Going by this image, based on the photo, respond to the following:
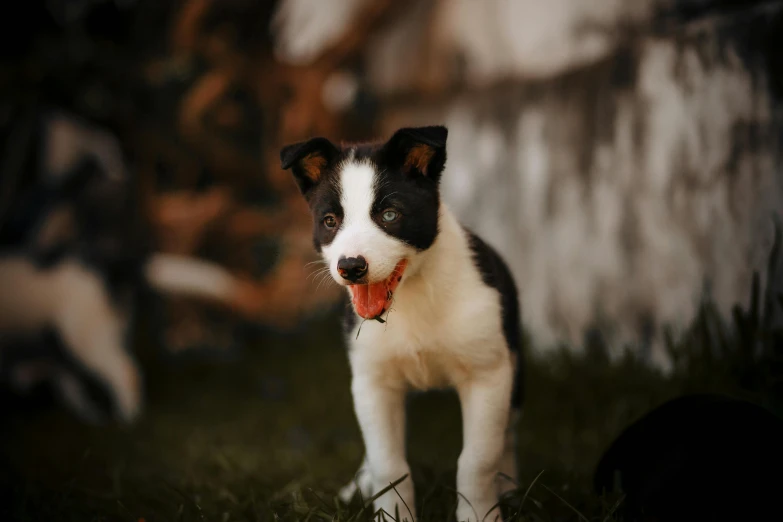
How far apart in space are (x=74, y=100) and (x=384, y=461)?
560 centimetres

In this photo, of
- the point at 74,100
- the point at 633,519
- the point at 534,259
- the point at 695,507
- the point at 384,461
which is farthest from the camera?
the point at 74,100

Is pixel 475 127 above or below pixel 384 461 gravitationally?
above

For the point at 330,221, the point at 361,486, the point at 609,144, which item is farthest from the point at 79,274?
the point at 609,144

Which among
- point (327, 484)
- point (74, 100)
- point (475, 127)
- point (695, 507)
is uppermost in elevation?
point (74, 100)

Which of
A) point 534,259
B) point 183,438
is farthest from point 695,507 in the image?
point 183,438

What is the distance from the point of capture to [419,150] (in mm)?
2539

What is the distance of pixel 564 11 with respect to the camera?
4559mm

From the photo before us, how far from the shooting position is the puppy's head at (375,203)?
230cm

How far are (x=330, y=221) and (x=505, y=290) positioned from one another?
84cm

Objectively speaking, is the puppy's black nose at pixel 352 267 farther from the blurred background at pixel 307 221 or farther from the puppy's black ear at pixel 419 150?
the blurred background at pixel 307 221

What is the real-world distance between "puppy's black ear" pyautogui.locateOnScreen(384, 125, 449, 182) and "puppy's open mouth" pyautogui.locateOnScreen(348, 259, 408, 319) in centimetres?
39

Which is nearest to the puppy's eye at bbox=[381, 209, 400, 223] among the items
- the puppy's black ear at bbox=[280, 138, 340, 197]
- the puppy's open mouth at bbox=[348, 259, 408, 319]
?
the puppy's open mouth at bbox=[348, 259, 408, 319]

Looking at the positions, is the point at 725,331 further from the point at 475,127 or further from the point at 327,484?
the point at 475,127

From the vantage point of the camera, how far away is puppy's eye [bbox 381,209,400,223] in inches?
94.9
